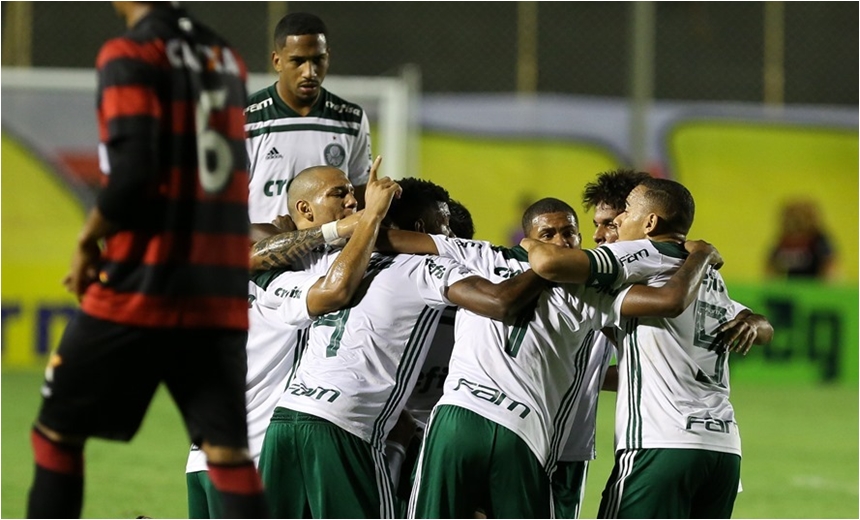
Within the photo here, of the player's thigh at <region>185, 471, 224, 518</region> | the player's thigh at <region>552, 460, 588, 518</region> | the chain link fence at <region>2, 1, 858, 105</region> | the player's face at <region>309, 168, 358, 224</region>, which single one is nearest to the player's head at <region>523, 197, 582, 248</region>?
the player's face at <region>309, 168, 358, 224</region>

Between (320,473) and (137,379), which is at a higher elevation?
(137,379)

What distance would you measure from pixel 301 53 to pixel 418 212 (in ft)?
4.69

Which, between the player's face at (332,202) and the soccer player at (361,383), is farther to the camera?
the player's face at (332,202)

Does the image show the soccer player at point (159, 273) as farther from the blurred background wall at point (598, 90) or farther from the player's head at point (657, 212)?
the blurred background wall at point (598, 90)

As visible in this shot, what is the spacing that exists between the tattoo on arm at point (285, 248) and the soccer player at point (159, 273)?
3.99 ft

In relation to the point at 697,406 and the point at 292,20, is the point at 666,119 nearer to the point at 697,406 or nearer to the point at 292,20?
the point at 292,20

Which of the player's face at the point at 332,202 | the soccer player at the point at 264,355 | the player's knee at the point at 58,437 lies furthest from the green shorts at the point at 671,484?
the player's knee at the point at 58,437

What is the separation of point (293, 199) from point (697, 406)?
1.89 meters

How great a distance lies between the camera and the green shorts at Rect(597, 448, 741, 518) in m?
4.37

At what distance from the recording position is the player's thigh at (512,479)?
432 cm

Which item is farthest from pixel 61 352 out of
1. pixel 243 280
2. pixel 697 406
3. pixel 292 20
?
pixel 292 20

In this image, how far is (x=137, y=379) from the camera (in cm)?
367

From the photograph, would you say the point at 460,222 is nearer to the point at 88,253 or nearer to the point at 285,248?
the point at 285,248

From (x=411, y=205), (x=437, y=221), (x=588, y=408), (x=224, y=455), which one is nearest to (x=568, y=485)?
(x=588, y=408)
